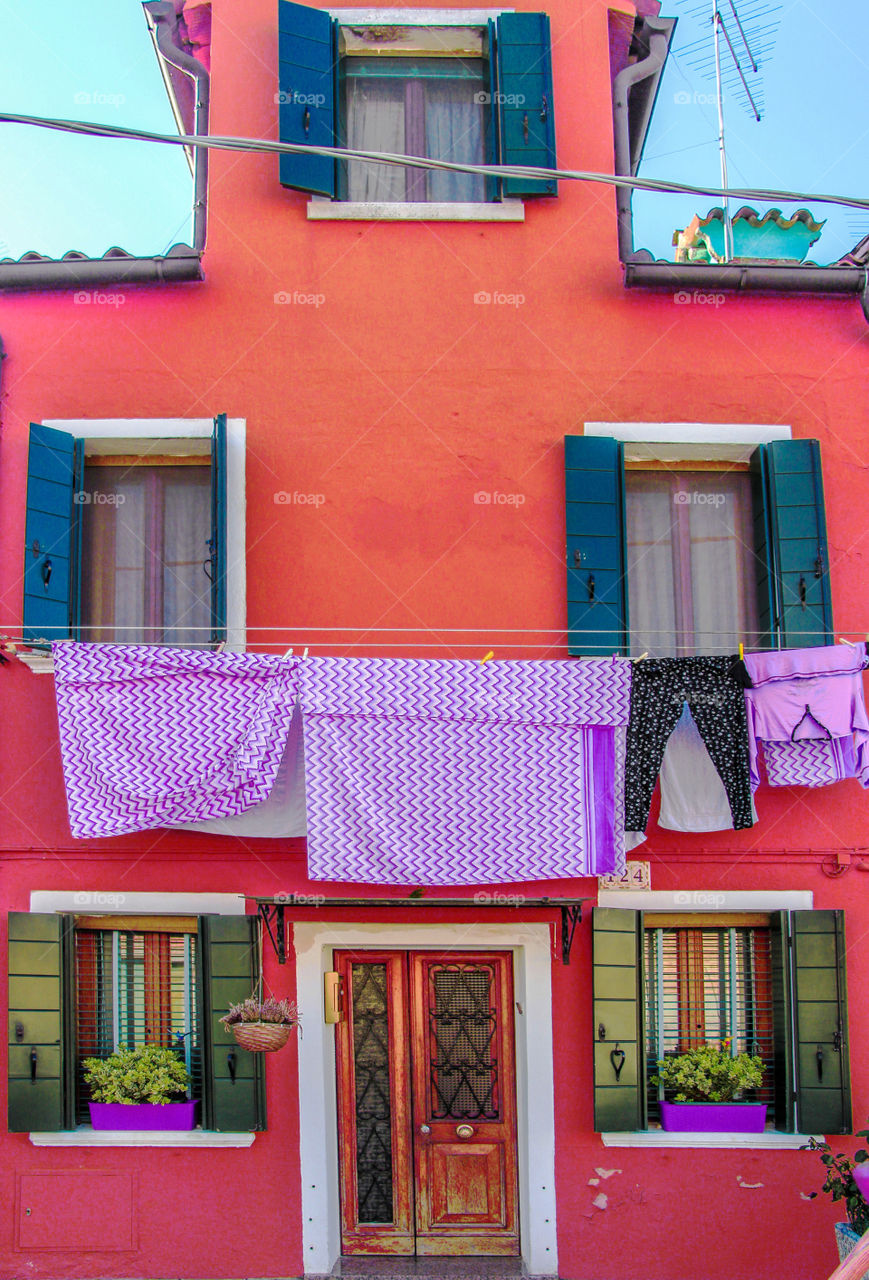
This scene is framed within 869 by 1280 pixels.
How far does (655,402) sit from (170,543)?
12.3 feet

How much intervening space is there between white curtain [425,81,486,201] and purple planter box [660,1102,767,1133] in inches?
269

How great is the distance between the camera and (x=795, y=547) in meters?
7.81

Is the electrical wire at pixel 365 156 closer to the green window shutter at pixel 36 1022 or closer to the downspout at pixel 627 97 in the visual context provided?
the downspout at pixel 627 97

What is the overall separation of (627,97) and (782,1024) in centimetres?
719

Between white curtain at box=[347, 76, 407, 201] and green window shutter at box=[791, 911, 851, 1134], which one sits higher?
white curtain at box=[347, 76, 407, 201]

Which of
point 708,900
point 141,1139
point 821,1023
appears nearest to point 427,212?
point 708,900

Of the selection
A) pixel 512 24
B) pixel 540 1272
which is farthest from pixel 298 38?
pixel 540 1272

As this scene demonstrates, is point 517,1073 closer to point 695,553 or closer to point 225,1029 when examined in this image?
point 225,1029

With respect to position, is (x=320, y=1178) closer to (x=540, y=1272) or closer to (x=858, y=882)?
(x=540, y=1272)

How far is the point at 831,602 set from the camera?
7836 millimetres

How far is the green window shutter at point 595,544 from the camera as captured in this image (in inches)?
302

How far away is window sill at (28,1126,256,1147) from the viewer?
7219 mm

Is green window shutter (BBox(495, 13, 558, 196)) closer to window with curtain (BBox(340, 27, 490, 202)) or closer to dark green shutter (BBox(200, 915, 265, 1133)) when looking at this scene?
window with curtain (BBox(340, 27, 490, 202))

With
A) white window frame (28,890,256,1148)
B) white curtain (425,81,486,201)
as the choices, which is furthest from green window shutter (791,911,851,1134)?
white curtain (425,81,486,201)
